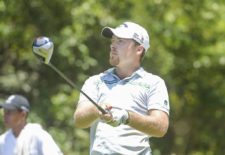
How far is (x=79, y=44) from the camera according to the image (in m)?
13.7

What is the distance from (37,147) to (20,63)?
6.25 metres

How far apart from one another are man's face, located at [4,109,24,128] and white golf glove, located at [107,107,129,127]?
345 centimetres

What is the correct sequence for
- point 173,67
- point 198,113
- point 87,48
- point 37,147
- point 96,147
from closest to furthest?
point 96,147 < point 37,147 < point 87,48 < point 173,67 < point 198,113

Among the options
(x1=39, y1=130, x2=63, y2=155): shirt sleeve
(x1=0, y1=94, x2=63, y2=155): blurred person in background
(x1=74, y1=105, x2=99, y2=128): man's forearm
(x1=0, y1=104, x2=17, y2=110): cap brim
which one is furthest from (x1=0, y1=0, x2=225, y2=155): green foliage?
(x1=74, y1=105, x2=99, y2=128): man's forearm

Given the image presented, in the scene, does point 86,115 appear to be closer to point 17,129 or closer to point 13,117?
point 17,129

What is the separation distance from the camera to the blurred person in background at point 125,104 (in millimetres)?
6121

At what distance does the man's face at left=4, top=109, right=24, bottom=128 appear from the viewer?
9.30 m

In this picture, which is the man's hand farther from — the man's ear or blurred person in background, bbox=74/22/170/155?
the man's ear

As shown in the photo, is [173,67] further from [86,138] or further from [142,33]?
[142,33]

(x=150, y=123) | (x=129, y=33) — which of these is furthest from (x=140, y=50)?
(x=150, y=123)

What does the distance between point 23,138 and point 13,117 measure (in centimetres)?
49

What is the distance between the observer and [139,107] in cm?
623

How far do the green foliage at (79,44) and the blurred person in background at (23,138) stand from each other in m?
3.57

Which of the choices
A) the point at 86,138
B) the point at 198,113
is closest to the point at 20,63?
the point at 86,138
